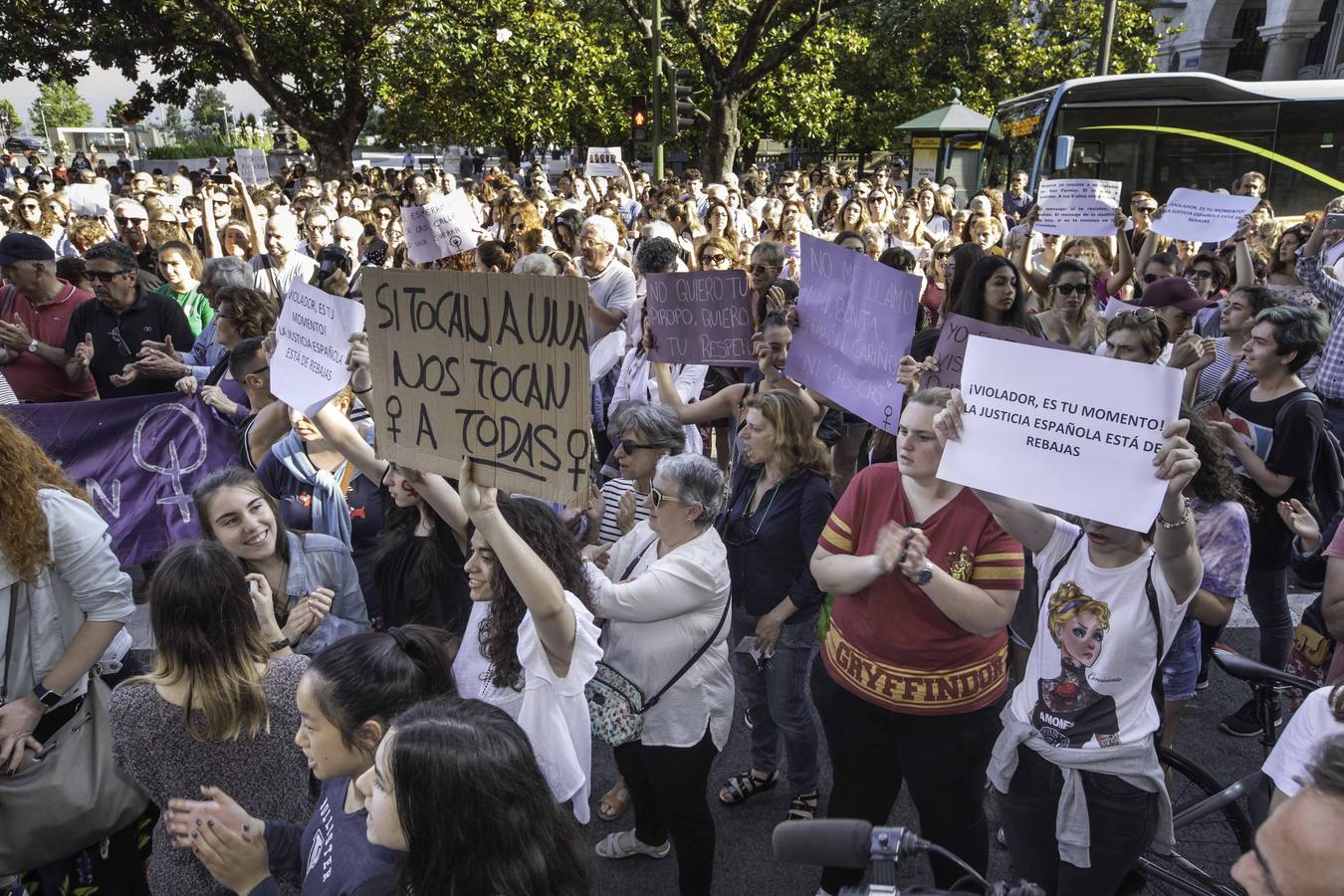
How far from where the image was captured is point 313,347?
3.56 meters

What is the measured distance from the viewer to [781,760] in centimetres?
414

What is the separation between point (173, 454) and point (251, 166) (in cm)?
956

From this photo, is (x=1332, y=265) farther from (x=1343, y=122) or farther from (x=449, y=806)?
(x=1343, y=122)

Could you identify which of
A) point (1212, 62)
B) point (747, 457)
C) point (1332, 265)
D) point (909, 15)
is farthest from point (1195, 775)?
point (1212, 62)

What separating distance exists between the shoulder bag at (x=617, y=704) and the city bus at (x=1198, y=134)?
1372 cm

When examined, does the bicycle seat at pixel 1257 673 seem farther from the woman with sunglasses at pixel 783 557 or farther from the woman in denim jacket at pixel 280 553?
the woman in denim jacket at pixel 280 553

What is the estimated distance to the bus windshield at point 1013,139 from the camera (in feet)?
53.6

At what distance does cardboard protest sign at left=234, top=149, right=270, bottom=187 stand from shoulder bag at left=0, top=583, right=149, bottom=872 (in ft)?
36.3

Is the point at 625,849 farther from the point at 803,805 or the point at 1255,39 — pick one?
the point at 1255,39

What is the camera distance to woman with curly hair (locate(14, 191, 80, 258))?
32.8ft

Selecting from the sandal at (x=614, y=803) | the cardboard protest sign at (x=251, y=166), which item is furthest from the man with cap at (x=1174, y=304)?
the cardboard protest sign at (x=251, y=166)

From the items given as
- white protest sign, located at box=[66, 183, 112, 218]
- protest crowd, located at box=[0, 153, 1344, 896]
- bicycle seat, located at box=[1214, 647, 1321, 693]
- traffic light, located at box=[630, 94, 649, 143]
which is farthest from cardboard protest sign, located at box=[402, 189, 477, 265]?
traffic light, located at box=[630, 94, 649, 143]

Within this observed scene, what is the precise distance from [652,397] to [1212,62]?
35973mm

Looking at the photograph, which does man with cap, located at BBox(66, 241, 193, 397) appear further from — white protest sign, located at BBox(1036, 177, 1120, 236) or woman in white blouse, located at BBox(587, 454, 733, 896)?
white protest sign, located at BBox(1036, 177, 1120, 236)
